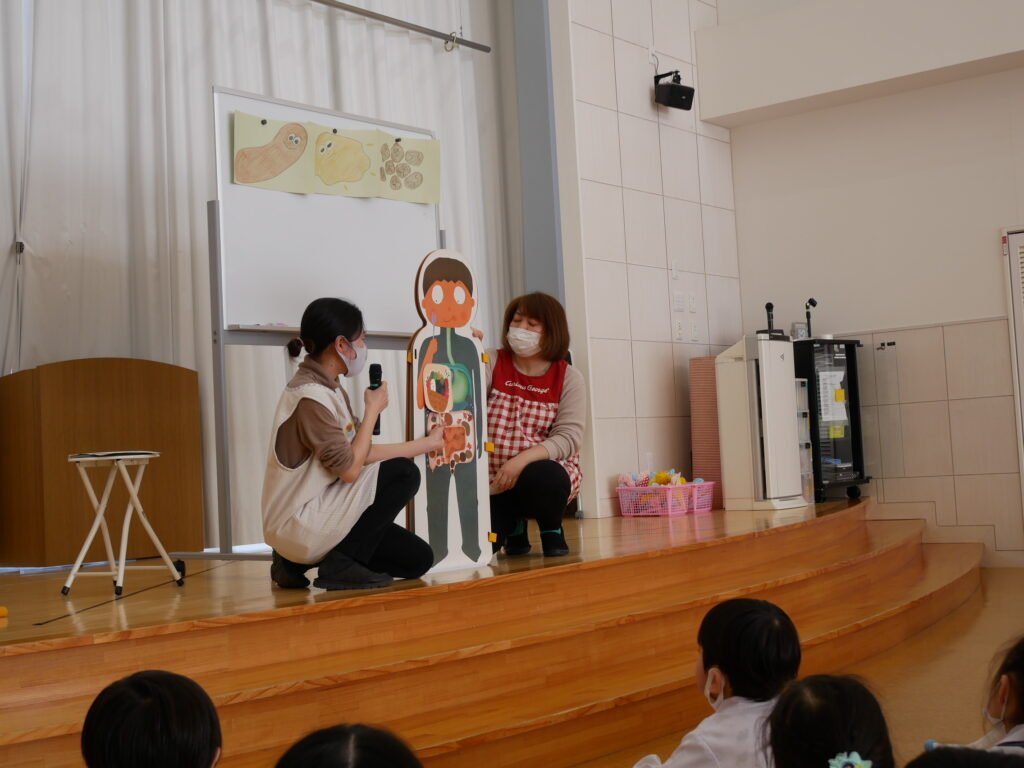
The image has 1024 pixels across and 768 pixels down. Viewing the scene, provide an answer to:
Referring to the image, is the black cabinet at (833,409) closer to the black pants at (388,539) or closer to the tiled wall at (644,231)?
the tiled wall at (644,231)

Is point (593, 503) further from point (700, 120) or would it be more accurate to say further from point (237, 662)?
point (237, 662)

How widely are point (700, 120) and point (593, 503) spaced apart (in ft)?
9.26

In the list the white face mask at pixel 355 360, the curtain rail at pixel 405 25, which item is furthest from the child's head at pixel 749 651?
the curtain rail at pixel 405 25

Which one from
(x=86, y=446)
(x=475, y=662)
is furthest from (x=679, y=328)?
(x=475, y=662)

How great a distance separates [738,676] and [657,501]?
4.09 meters

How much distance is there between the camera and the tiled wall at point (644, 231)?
6.35 metres

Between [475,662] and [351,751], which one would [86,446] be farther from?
[351,751]

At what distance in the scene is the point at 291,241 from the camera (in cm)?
488

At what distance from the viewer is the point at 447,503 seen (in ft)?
12.3

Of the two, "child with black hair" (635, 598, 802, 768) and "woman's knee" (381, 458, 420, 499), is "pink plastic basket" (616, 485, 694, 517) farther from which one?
"child with black hair" (635, 598, 802, 768)

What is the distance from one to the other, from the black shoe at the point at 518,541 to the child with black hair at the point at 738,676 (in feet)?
6.93

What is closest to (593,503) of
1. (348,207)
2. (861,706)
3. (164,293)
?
(348,207)

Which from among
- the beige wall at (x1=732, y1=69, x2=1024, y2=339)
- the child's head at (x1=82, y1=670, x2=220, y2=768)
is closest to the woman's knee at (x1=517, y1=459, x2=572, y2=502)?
the child's head at (x1=82, y1=670, x2=220, y2=768)

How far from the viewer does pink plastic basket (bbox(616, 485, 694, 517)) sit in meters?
5.98
